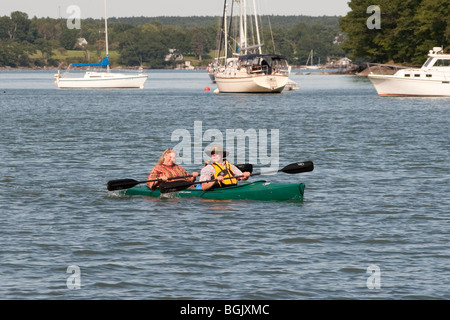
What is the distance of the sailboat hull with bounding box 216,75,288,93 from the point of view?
7888 cm

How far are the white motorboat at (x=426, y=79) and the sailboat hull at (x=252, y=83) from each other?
10532mm

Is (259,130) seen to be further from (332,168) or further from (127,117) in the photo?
(332,168)

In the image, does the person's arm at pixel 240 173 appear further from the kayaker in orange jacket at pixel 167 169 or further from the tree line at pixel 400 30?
the tree line at pixel 400 30

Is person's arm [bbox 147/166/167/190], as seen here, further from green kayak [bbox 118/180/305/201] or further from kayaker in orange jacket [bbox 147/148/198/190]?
green kayak [bbox 118/180/305/201]

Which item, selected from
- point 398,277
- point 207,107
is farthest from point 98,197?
point 207,107

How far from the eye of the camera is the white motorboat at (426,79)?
6700cm

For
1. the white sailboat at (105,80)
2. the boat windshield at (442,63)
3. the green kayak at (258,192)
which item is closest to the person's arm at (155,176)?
the green kayak at (258,192)

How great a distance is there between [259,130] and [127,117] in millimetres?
13426

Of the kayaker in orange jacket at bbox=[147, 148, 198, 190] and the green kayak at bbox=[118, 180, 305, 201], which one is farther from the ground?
the kayaker in orange jacket at bbox=[147, 148, 198, 190]

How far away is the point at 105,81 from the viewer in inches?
3920

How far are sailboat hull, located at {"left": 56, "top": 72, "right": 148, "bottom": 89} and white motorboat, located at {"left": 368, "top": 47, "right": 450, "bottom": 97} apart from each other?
1415 inches

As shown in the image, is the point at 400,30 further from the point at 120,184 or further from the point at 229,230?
the point at 229,230

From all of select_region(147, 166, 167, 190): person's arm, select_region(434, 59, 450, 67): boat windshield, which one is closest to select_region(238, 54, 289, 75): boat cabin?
select_region(434, 59, 450, 67): boat windshield

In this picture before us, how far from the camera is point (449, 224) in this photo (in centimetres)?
1894
